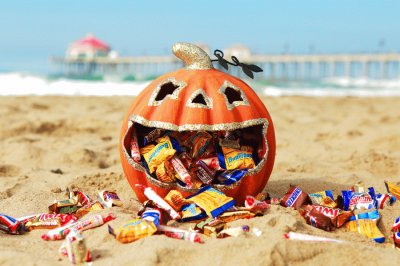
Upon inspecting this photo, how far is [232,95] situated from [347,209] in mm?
982

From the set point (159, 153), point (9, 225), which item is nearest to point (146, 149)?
point (159, 153)

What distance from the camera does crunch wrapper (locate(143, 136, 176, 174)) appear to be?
3.10m

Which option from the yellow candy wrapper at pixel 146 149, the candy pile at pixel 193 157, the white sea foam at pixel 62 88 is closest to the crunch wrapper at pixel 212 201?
the candy pile at pixel 193 157

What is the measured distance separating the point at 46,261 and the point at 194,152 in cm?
117

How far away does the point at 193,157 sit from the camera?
325 centimetres

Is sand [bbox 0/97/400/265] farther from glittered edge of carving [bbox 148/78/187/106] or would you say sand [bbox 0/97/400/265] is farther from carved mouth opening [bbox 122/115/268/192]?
glittered edge of carving [bbox 148/78/187/106]

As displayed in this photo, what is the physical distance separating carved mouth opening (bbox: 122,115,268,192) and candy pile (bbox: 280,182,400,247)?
34cm

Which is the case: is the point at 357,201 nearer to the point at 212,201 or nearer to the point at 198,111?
the point at 212,201

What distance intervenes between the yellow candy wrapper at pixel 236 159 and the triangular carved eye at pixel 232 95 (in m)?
0.26

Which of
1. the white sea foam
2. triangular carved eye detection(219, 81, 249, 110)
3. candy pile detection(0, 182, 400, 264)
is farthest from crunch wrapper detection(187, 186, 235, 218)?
the white sea foam

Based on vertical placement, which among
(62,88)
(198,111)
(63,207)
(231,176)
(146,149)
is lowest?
(62,88)

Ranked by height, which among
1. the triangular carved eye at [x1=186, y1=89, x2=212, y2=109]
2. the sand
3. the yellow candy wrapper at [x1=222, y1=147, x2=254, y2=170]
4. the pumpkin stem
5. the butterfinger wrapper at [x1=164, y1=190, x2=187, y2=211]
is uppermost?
the pumpkin stem

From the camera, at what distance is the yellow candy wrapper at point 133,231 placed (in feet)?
8.48

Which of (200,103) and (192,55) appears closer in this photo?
(200,103)
